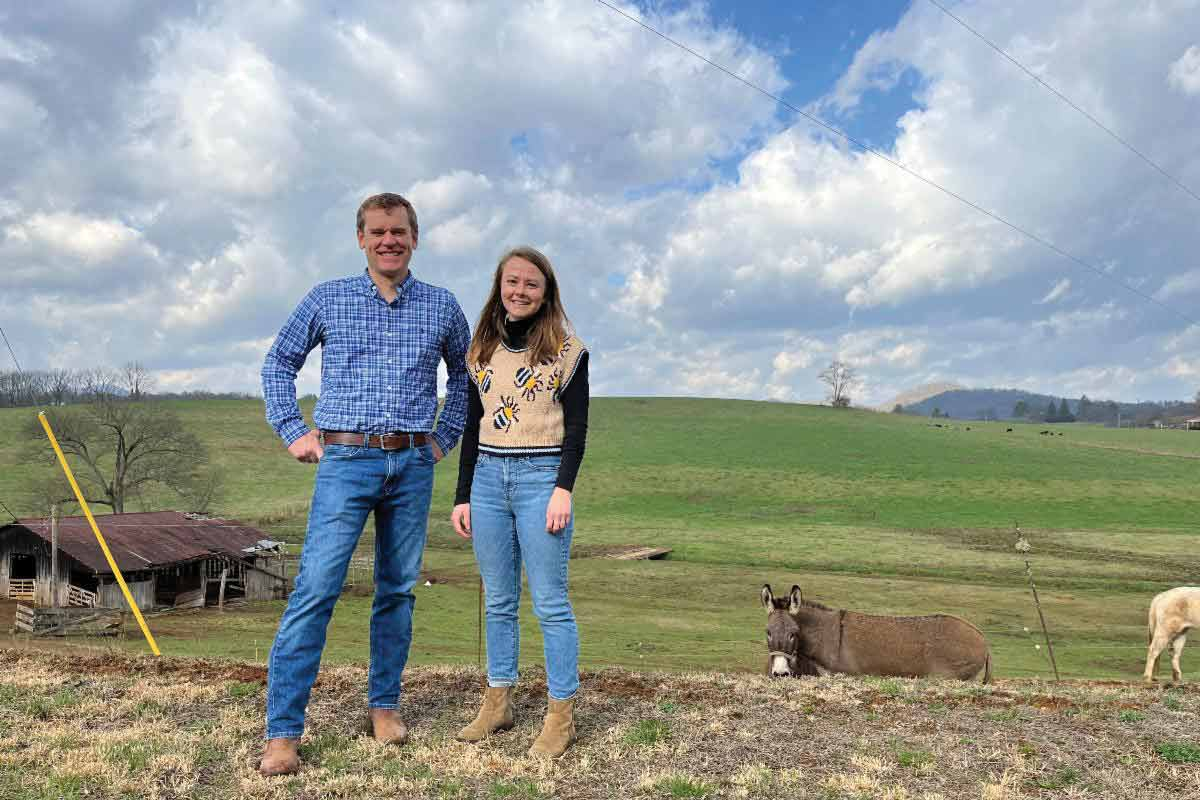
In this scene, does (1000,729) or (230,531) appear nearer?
(1000,729)

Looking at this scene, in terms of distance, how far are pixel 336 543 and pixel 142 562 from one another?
3252 centimetres

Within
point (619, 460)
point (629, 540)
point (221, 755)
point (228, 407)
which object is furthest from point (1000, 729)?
point (228, 407)

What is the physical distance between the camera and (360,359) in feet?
16.3

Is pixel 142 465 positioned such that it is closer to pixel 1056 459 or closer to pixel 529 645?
pixel 529 645

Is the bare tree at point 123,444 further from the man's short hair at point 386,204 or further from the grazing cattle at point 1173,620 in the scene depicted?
the man's short hair at point 386,204

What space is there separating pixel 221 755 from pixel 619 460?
69.7 metres

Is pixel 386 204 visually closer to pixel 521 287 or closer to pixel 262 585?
pixel 521 287

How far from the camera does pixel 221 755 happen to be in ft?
15.8

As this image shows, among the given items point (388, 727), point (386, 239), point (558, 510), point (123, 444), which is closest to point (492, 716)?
point (388, 727)

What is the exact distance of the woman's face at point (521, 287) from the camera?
16.6 ft

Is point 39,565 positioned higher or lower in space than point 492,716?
lower

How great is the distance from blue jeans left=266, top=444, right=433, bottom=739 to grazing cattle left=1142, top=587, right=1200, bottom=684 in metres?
14.8

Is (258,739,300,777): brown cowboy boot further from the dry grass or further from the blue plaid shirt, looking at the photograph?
the blue plaid shirt

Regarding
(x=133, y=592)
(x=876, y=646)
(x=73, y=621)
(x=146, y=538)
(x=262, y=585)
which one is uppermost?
(x=876, y=646)
